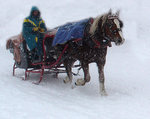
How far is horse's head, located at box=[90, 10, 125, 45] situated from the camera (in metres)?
4.21

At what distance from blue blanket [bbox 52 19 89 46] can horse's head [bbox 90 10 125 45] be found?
0.24 metres

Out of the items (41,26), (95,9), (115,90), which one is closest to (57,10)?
(95,9)

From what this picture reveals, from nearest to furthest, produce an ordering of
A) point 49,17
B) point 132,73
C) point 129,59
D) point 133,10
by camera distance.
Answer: point 132,73 → point 129,59 → point 133,10 → point 49,17

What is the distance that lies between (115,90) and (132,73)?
278cm

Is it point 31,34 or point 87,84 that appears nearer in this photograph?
point 31,34

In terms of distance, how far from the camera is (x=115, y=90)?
208 inches

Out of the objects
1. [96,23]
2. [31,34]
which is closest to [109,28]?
[96,23]

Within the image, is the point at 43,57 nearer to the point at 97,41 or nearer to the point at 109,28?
the point at 97,41

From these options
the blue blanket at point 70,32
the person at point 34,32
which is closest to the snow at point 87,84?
the person at point 34,32

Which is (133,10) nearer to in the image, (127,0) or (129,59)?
(127,0)

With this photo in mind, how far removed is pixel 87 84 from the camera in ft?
19.0

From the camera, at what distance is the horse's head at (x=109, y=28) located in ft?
13.8

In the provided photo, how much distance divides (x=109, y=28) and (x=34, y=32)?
2125mm

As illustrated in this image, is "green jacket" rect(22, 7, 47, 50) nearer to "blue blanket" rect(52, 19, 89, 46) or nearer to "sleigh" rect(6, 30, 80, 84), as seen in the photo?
"sleigh" rect(6, 30, 80, 84)
